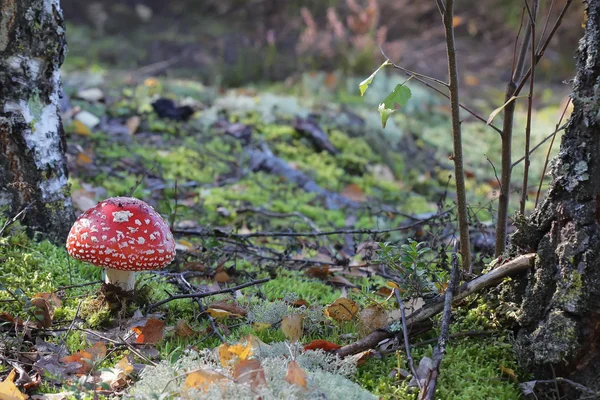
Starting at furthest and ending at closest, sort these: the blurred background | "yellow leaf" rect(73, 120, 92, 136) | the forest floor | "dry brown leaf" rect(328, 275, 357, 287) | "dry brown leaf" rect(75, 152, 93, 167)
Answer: the blurred background, "yellow leaf" rect(73, 120, 92, 136), "dry brown leaf" rect(75, 152, 93, 167), "dry brown leaf" rect(328, 275, 357, 287), the forest floor

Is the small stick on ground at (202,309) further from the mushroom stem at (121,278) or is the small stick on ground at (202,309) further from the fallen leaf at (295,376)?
the fallen leaf at (295,376)

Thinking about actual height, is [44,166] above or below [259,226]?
above

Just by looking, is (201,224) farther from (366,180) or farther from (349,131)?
(349,131)

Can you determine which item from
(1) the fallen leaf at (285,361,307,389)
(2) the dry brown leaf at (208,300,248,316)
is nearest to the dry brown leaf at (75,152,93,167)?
(2) the dry brown leaf at (208,300,248,316)

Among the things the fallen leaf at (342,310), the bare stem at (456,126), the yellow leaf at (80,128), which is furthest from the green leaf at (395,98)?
the yellow leaf at (80,128)

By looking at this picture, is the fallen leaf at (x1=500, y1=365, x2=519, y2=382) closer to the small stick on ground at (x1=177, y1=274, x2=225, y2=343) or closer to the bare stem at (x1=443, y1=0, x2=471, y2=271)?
the bare stem at (x1=443, y1=0, x2=471, y2=271)

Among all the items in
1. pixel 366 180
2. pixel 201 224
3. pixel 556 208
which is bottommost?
pixel 201 224

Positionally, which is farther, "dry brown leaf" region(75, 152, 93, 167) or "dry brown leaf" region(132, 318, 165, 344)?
"dry brown leaf" region(75, 152, 93, 167)

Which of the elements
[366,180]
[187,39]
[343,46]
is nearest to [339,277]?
[366,180]
